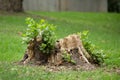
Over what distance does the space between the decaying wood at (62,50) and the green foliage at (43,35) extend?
0.26 feet

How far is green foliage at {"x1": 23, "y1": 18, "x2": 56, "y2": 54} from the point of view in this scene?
9145 millimetres

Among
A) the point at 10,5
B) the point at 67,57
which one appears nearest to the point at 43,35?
the point at 67,57

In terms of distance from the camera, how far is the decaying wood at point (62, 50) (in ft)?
30.1

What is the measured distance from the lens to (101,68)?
901cm

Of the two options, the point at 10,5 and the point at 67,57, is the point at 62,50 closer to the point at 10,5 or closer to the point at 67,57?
the point at 67,57

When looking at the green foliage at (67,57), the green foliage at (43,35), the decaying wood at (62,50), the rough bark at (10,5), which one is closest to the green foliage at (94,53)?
the decaying wood at (62,50)

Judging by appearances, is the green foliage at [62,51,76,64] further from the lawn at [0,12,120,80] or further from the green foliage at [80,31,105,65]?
the green foliage at [80,31,105,65]

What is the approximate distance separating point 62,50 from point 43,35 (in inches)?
19.1

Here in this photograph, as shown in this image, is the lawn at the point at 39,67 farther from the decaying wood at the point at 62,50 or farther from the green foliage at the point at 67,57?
the green foliage at the point at 67,57

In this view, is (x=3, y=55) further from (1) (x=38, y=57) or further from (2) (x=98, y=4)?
(2) (x=98, y=4)

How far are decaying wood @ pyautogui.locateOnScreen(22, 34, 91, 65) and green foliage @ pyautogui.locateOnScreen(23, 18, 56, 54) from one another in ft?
0.26

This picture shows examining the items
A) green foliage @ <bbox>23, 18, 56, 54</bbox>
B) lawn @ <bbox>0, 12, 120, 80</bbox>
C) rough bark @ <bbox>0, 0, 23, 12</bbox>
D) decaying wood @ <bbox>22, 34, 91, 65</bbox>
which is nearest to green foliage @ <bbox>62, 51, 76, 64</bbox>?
decaying wood @ <bbox>22, 34, 91, 65</bbox>

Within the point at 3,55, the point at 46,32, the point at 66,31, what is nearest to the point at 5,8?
the point at 66,31

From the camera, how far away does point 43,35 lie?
364 inches
